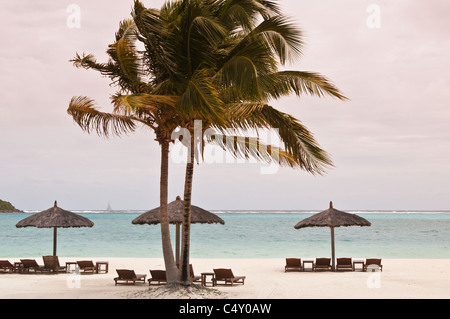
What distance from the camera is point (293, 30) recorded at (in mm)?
10312

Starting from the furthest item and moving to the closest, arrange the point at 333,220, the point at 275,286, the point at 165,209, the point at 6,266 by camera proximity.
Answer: the point at 333,220
the point at 6,266
the point at 275,286
the point at 165,209

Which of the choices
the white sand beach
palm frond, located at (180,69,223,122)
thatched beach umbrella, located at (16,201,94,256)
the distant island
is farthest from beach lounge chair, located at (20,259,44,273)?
the distant island

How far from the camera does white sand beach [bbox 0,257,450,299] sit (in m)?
11.4

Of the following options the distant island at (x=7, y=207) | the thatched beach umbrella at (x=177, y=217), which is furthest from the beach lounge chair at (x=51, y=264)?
the distant island at (x=7, y=207)

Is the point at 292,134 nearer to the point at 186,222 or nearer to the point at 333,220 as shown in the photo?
the point at 186,222

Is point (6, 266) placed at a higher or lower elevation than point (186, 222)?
lower

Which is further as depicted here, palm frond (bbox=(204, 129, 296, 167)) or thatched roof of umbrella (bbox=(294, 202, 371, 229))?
thatched roof of umbrella (bbox=(294, 202, 371, 229))

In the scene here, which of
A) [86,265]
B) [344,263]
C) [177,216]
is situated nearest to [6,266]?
[86,265]

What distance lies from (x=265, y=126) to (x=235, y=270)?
329 inches

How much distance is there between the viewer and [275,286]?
42.9 ft

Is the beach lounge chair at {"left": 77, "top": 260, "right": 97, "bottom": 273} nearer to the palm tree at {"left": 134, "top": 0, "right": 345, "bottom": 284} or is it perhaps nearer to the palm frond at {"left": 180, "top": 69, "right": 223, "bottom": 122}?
the palm tree at {"left": 134, "top": 0, "right": 345, "bottom": 284}

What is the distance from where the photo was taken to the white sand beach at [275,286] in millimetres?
11375

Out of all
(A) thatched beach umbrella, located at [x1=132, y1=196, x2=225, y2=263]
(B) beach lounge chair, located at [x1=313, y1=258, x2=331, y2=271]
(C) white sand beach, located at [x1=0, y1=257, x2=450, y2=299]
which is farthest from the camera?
(B) beach lounge chair, located at [x1=313, y1=258, x2=331, y2=271]
